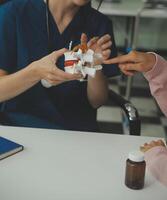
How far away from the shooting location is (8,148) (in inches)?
38.6

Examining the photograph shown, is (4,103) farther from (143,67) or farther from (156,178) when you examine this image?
(156,178)

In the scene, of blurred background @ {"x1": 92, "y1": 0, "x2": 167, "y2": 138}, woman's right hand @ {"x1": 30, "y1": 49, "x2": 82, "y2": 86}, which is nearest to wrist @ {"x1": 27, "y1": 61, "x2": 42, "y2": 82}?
woman's right hand @ {"x1": 30, "y1": 49, "x2": 82, "y2": 86}

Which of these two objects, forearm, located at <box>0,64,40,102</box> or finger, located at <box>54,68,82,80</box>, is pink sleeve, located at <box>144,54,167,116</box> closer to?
finger, located at <box>54,68,82,80</box>

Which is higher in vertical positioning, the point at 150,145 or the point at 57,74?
the point at 57,74

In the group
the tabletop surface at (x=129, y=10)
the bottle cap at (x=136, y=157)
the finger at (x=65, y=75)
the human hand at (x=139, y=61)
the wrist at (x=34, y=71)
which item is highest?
the human hand at (x=139, y=61)

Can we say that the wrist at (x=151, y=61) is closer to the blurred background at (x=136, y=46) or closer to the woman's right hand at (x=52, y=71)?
the woman's right hand at (x=52, y=71)

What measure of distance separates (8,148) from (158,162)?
0.39 m

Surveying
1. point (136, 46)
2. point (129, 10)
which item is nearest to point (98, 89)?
point (129, 10)

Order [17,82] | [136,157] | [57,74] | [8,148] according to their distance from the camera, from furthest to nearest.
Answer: [17,82] → [57,74] → [8,148] → [136,157]

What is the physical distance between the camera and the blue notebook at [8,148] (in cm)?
96

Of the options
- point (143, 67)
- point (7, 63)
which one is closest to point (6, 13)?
point (7, 63)

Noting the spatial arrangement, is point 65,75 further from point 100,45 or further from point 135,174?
point 135,174

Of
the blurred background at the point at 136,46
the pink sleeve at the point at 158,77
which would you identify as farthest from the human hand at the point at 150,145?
the blurred background at the point at 136,46

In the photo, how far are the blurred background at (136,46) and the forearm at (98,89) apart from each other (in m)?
0.64
